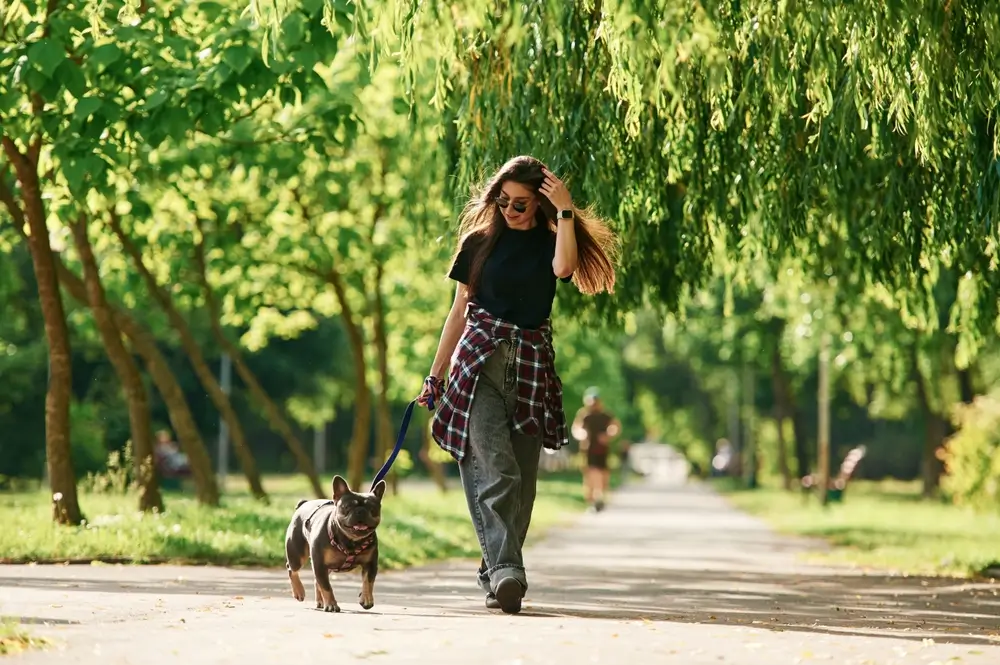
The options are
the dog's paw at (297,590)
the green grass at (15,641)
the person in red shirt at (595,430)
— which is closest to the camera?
the green grass at (15,641)

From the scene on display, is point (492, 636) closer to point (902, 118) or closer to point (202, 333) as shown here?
point (902, 118)

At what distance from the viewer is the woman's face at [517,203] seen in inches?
286

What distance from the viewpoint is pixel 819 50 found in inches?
283

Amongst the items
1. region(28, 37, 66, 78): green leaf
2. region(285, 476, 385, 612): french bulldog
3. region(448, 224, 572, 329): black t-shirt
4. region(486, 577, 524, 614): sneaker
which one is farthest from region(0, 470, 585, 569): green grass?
region(448, 224, 572, 329): black t-shirt

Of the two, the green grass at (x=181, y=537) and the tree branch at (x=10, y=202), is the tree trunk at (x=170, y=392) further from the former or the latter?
the tree branch at (x=10, y=202)

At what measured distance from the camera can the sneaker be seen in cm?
700

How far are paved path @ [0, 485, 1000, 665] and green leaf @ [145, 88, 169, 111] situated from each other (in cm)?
288

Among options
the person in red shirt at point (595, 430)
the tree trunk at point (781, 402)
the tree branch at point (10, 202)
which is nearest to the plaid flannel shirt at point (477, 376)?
the tree branch at point (10, 202)

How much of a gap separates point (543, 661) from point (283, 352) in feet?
164

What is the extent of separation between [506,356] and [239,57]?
3.87 metres

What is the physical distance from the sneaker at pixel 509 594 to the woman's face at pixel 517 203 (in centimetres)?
156

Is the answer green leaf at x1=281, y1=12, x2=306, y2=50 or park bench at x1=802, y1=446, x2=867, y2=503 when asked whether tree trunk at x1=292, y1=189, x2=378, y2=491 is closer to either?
green leaf at x1=281, y1=12, x2=306, y2=50

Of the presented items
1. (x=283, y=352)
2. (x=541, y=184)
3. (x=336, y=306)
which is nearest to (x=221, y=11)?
(x=541, y=184)

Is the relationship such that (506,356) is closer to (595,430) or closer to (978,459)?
(595,430)
